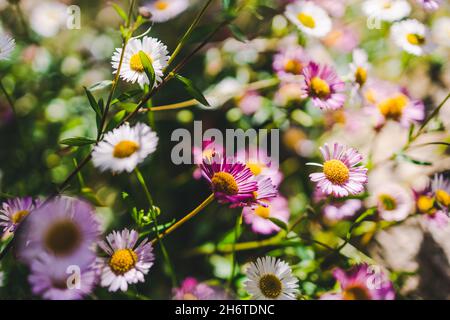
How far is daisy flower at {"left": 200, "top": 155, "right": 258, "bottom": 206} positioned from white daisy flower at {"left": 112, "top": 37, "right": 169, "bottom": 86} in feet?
0.51

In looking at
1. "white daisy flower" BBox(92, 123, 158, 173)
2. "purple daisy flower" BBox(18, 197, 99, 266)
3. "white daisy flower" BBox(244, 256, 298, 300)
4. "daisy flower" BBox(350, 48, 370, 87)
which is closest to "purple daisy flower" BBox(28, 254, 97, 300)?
"purple daisy flower" BBox(18, 197, 99, 266)

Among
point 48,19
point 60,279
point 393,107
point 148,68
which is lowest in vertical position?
point 60,279

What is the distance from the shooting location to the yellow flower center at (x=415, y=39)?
812 millimetres

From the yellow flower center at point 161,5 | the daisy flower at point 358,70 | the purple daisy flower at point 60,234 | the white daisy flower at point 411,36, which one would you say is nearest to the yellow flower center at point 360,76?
the daisy flower at point 358,70

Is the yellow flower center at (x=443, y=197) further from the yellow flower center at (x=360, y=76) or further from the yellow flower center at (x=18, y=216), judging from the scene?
the yellow flower center at (x=18, y=216)

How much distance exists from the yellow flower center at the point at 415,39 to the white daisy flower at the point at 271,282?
1.78ft

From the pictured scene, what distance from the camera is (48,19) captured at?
1011 mm

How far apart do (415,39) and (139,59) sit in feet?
1.90

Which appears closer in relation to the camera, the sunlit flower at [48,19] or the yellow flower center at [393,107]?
the yellow flower center at [393,107]

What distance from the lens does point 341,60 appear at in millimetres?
1000

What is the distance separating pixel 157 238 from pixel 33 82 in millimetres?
636

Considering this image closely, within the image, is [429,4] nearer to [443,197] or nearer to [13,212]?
[443,197]

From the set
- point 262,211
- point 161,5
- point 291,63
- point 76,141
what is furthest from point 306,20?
point 76,141
